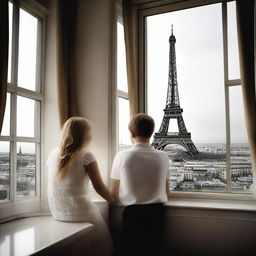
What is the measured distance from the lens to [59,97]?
8.77 feet

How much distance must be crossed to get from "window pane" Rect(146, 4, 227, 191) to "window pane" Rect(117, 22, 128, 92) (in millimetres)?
322

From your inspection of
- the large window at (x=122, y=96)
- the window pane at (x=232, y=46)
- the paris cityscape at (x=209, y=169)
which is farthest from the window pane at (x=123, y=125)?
the window pane at (x=232, y=46)

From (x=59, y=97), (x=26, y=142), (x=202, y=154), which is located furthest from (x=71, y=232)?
(x=202, y=154)

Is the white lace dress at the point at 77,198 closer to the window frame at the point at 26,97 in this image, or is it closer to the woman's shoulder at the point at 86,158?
the woman's shoulder at the point at 86,158

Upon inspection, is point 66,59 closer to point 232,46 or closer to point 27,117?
point 27,117

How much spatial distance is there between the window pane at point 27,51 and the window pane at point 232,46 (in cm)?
180

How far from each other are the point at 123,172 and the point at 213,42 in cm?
156

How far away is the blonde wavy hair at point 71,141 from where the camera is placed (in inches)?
81.9

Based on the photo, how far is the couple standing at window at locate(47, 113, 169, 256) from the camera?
202cm

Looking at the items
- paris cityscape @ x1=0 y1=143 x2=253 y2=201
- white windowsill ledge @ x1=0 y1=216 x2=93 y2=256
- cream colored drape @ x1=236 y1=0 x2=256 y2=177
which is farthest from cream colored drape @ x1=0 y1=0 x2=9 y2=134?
cream colored drape @ x1=236 y1=0 x2=256 y2=177

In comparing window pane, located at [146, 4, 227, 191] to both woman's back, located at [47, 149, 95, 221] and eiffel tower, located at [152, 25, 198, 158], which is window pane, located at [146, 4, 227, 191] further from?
woman's back, located at [47, 149, 95, 221]

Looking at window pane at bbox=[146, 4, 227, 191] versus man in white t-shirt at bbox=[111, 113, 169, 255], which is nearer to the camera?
man in white t-shirt at bbox=[111, 113, 169, 255]

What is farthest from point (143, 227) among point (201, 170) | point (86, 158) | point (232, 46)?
point (232, 46)

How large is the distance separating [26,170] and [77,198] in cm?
70
